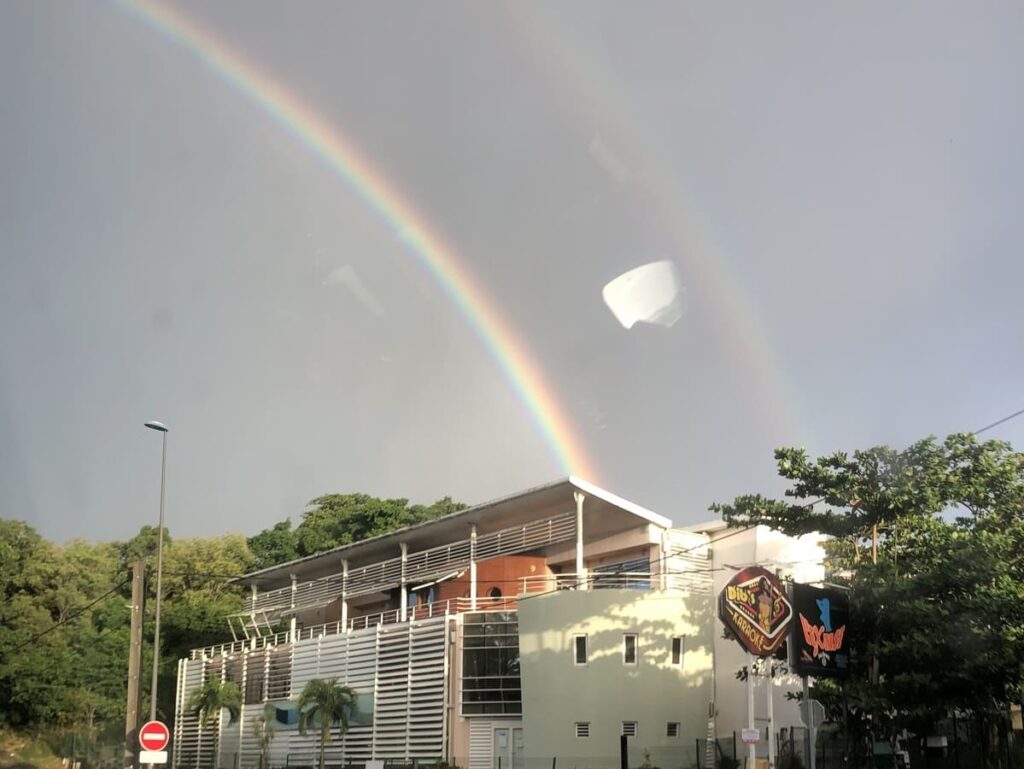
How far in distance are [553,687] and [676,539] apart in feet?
28.5

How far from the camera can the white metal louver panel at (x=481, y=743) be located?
39.3m

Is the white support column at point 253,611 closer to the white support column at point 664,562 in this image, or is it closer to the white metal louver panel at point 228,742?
the white metal louver panel at point 228,742

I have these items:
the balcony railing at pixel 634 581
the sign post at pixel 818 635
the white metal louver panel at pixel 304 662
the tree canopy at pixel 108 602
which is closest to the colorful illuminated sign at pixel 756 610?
the sign post at pixel 818 635

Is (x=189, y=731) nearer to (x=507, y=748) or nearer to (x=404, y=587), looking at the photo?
(x=404, y=587)

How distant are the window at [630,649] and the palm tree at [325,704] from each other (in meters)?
13.3

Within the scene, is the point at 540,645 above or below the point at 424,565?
below

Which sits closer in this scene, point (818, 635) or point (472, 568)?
point (818, 635)

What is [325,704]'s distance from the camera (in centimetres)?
4356

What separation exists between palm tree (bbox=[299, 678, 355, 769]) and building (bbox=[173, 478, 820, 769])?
4.45ft

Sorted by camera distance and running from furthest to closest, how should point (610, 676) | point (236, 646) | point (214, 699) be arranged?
point (236, 646) → point (214, 699) → point (610, 676)

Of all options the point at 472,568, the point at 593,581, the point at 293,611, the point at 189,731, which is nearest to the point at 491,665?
the point at 472,568

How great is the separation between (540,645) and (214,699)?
22061 mm

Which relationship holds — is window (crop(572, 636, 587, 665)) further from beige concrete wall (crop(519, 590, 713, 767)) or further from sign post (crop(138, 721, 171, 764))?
sign post (crop(138, 721, 171, 764))

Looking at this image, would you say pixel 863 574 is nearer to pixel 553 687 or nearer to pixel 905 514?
pixel 905 514
